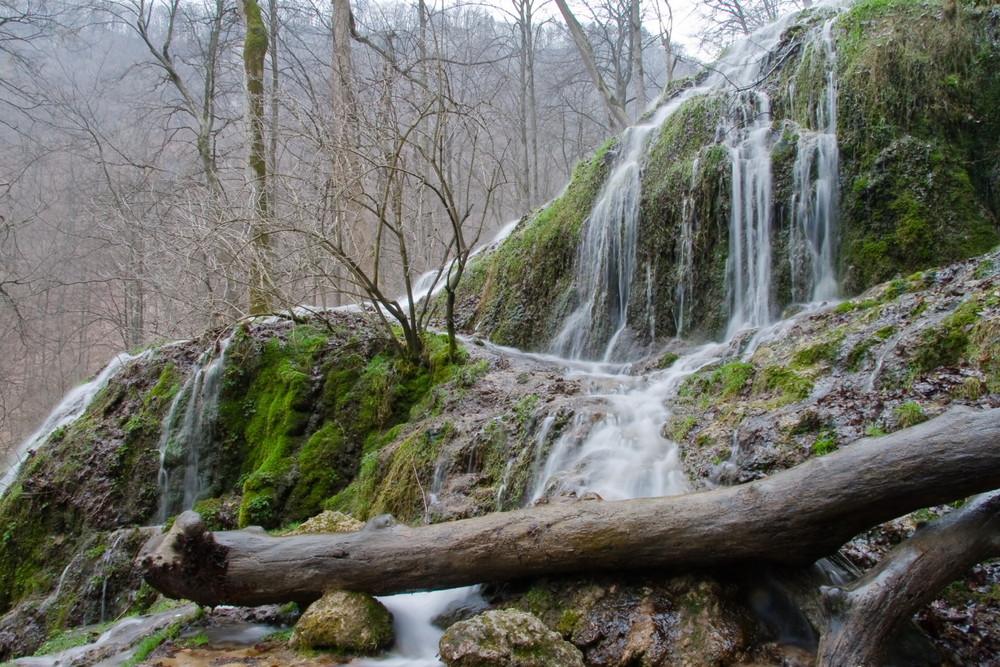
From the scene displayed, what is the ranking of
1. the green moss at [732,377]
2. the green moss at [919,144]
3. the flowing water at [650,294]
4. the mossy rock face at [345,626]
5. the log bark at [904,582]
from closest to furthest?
the log bark at [904,582], the mossy rock face at [345,626], the flowing water at [650,294], the green moss at [732,377], the green moss at [919,144]

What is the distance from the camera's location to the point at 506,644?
2904mm

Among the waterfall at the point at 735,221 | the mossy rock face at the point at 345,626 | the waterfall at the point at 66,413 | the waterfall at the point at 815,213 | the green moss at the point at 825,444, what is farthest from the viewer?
the waterfall at the point at 66,413

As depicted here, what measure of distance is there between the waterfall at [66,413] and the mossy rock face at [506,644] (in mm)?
8506

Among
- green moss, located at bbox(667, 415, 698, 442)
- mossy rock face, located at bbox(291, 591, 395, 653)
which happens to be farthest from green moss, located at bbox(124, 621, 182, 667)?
green moss, located at bbox(667, 415, 698, 442)

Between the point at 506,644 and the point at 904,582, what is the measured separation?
171cm

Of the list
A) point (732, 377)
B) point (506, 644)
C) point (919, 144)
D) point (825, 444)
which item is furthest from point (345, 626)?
point (919, 144)

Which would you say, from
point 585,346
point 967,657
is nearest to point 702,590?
point 967,657

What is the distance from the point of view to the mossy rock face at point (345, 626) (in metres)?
3.43

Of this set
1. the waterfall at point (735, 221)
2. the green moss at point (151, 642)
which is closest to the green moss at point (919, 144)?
the waterfall at point (735, 221)

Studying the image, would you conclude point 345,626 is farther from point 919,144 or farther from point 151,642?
point 919,144

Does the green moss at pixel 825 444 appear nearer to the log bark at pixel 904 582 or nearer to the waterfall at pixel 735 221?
the log bark at pixel 904 582

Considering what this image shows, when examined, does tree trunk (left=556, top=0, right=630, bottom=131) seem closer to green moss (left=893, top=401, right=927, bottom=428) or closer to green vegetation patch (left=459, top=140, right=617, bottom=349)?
green vegetation patch (left=459, top=140, right=617, bottom=349)

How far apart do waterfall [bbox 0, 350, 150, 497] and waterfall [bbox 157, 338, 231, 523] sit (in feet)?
5.39

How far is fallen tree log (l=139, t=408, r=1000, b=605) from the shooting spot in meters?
2.78
